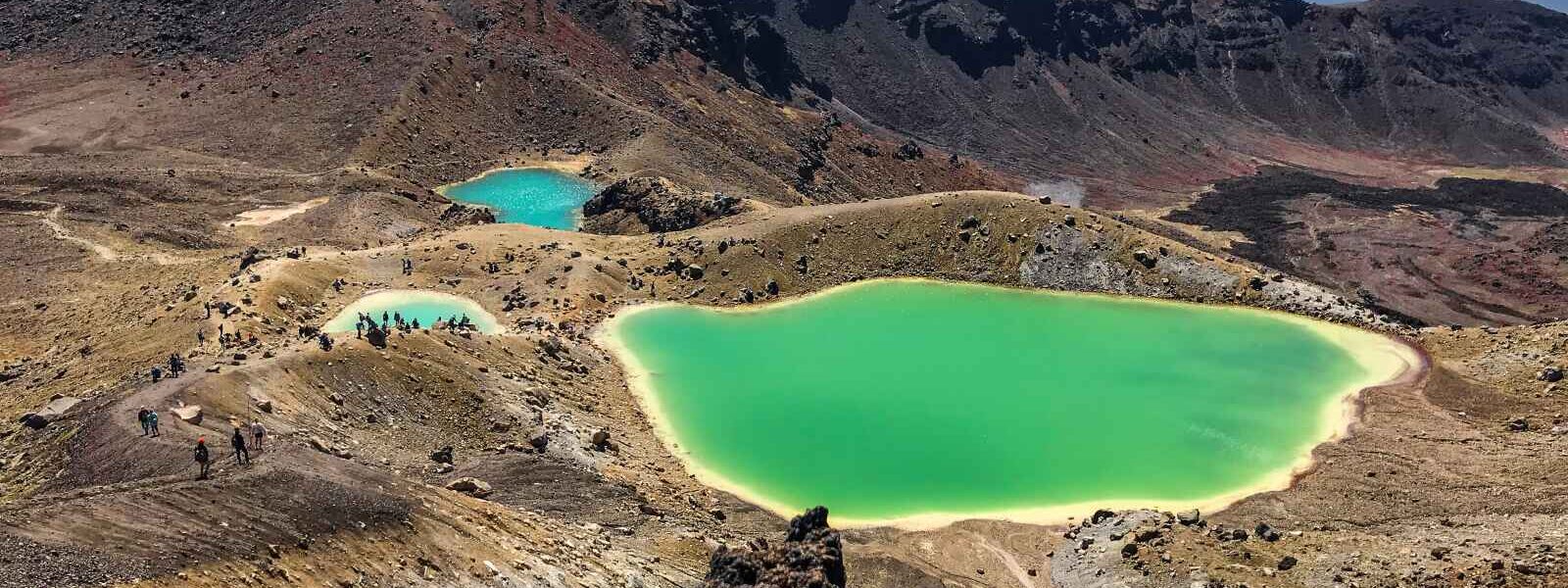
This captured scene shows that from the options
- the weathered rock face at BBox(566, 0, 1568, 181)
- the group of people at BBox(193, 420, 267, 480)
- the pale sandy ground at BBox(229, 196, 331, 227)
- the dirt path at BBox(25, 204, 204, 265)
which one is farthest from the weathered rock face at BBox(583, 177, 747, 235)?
the weathered rock face at BBox(566, 0, 1568, 181)

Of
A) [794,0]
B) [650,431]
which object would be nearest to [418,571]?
[650,431]

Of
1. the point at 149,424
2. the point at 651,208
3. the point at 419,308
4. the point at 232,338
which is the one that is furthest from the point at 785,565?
the point at 651,208

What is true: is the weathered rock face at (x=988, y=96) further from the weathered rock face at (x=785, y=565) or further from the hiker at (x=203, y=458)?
the hiker at (x=203, y=458)

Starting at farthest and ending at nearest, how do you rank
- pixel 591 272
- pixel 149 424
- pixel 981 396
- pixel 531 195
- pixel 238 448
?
1. pixel 531 195
2. pixel 591 272
3. pixel 981 396
4. pixel 149 424
5. pixel 238 448

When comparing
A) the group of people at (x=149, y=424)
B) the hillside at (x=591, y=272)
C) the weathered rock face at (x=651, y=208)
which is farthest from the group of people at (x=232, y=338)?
the weathered rock face at (x=651, y=208)

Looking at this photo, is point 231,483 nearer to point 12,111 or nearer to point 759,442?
point 759,442

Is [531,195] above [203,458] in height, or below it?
above

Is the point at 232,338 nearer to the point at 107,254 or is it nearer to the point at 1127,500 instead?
the point at 107,254
